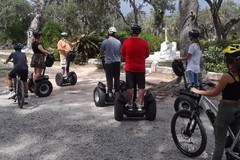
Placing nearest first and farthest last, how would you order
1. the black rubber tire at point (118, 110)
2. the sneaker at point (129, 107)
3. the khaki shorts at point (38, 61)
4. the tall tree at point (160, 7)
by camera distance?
the black rubber tire at point (118, 110) → the sneaker at point (129, 107) → the khaki shorts at point (38, 61) → the tall tree at point (160, 7)

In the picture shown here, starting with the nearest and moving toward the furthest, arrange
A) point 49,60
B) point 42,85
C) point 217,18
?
point 42,85
point 49,60
point 217,18

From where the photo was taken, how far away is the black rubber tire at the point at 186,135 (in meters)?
4.95

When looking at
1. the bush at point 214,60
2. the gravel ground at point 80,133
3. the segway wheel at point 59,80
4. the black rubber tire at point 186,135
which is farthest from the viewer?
the bush at point 214,60

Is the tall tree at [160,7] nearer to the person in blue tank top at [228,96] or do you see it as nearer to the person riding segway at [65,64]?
the person riding segway at [65,64]

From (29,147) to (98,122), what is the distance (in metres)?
1.80

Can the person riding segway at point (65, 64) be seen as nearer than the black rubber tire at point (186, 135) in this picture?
No

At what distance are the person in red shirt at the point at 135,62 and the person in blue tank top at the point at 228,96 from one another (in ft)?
9.42

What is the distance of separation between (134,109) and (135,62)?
92cm

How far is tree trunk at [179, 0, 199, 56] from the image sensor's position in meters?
10.4

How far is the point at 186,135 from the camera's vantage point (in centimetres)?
524

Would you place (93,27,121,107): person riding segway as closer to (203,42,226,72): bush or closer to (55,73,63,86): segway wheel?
(55,73,63,86): segway wheel

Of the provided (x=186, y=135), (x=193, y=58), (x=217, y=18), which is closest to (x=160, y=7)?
(x=217, y=18)

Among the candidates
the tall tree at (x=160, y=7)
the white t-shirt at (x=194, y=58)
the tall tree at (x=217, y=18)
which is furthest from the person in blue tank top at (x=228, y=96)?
the tall tree at (x=160, y=7)

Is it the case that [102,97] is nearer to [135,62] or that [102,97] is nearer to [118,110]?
[118,110]
